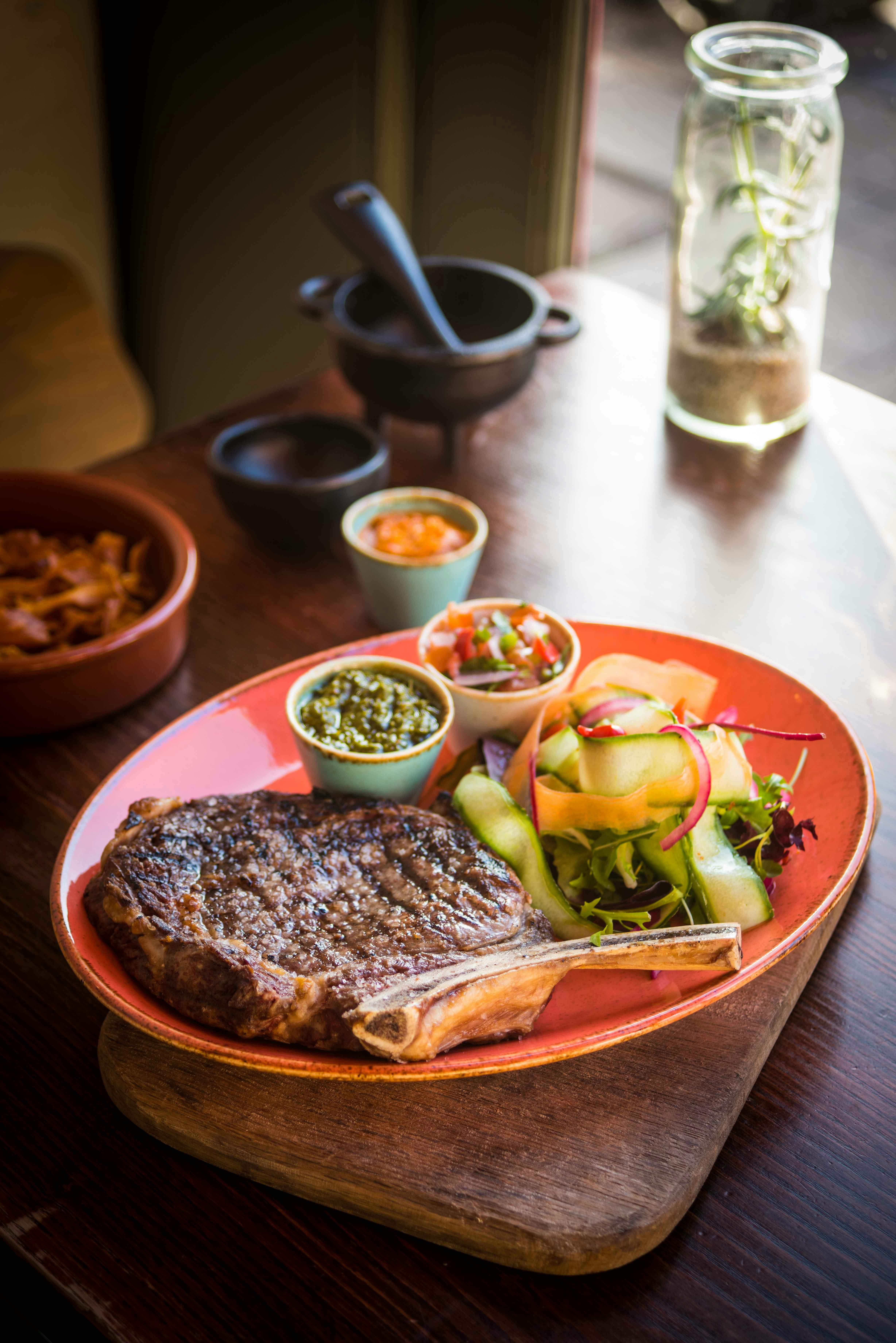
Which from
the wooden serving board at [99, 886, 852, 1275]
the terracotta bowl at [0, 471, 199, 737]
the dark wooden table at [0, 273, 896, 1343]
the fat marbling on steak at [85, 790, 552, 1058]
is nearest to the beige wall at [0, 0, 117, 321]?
the dark wooden table at [0, 273, 896, 1343]

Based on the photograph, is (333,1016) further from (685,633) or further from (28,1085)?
(685,633)

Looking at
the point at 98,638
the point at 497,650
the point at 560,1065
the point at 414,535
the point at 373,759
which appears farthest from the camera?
the point at 414,535

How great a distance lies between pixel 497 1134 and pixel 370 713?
686mm

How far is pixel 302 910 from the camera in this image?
5.10ft

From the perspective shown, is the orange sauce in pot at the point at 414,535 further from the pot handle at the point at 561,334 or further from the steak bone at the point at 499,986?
the steak bone at the point at 499,986

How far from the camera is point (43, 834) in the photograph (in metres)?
1.93

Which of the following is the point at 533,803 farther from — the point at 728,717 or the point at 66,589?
the point at 66,589

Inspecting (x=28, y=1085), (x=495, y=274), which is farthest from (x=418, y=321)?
(x=28, y=1085)

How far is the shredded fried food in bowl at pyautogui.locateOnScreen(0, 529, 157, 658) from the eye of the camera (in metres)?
2.18

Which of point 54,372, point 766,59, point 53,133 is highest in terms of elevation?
point 766,59

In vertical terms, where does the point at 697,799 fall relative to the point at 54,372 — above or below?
above

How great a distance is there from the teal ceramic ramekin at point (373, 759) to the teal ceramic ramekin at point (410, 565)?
0.36 m

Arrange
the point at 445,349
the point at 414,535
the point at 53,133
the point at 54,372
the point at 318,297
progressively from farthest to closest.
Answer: the point at 54,372, the point at 53,133, the point at 318,297, the point at 445,349, the point at 414,535

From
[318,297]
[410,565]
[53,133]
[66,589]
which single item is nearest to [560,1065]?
[410,565]
